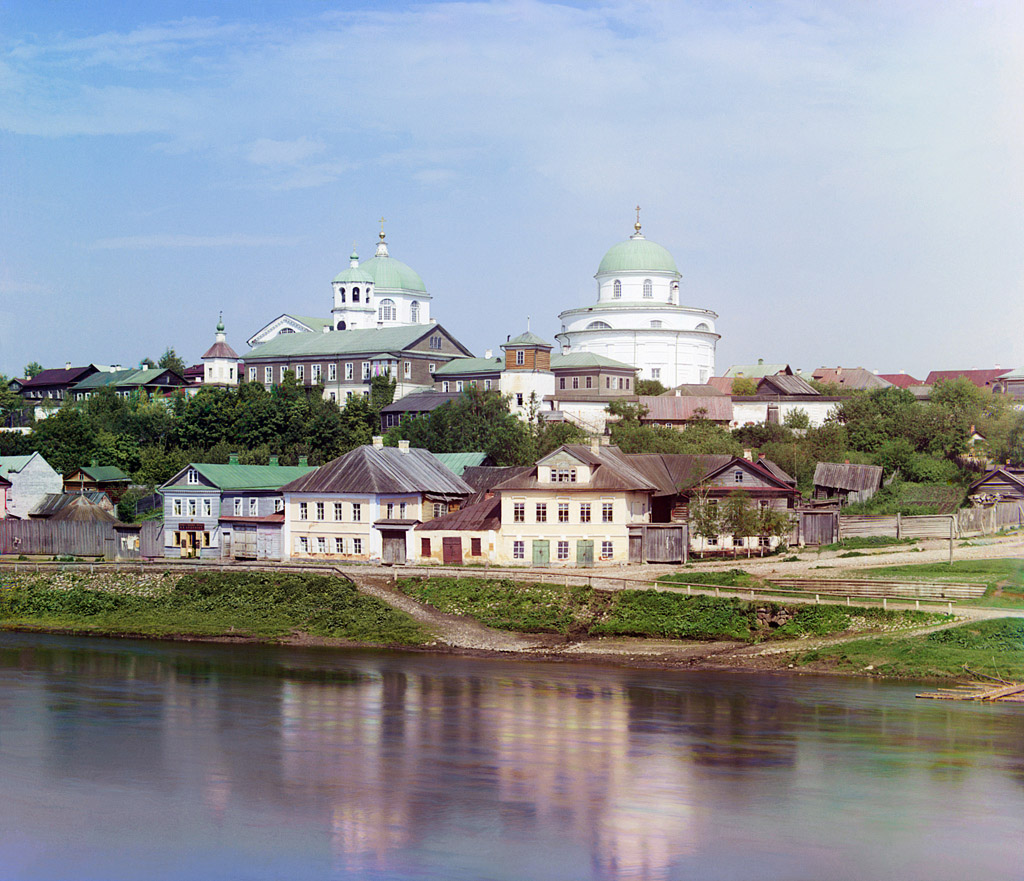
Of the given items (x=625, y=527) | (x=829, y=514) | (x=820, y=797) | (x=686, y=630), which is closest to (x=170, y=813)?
(x=820, y=797)

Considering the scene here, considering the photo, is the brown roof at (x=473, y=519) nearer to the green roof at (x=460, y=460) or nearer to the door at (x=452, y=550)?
the door at (x=452, y=550)

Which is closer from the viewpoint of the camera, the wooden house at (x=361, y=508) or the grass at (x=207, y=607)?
the grass at (x=207, y=607)

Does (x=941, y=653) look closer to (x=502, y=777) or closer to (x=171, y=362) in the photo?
(x=502, y=777)

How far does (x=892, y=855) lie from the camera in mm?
19203

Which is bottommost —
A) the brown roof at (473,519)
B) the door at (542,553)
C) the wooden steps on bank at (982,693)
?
the wooden steps on bank at (982,693)

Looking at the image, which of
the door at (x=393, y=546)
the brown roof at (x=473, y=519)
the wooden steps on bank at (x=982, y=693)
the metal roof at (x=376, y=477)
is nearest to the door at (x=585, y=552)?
the brown roof at (x=473, y=519)

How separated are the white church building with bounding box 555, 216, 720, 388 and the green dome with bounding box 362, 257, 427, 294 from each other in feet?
81.9

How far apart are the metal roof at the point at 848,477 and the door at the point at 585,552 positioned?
17.6m

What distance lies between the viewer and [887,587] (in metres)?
36.6

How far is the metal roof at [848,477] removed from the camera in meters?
56.9

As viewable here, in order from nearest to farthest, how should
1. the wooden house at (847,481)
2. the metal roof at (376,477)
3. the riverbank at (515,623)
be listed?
the riverbank at (515,623) < the metal roof at (376,477) < the wooden house at (847,481)

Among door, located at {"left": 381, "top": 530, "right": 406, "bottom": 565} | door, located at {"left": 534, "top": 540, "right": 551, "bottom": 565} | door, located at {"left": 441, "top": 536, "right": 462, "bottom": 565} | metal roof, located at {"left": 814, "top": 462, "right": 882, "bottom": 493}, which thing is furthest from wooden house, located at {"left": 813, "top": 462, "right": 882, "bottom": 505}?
door, located at {"left": 381, "top": 530, "right": 406, "bottom": 565}

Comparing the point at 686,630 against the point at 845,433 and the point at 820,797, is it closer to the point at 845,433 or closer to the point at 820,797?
the point at 820,797

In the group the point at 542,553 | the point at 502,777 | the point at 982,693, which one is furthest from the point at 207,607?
the point at 982,693
